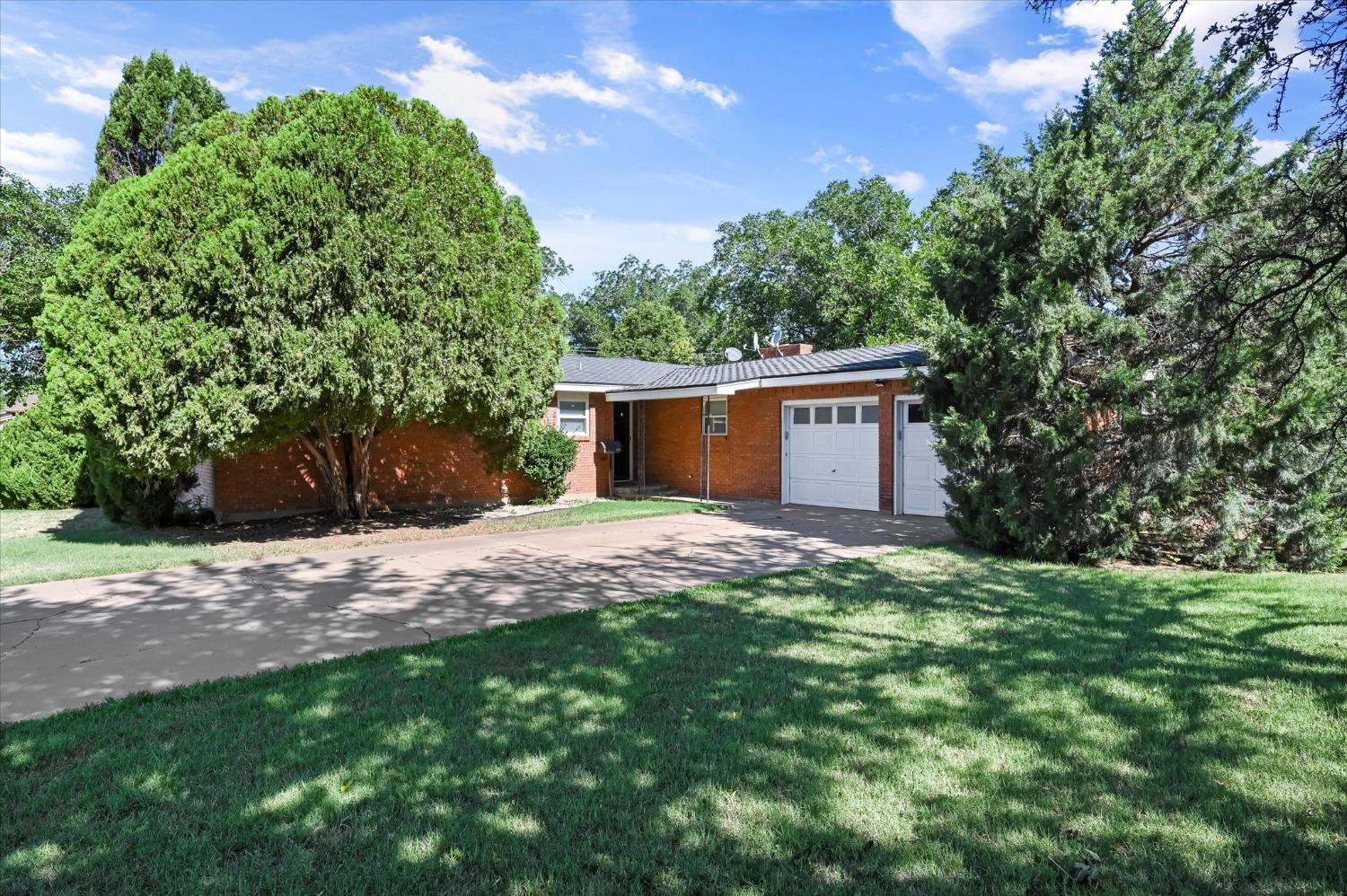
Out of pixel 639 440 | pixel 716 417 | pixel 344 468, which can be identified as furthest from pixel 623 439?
pixel 344 468

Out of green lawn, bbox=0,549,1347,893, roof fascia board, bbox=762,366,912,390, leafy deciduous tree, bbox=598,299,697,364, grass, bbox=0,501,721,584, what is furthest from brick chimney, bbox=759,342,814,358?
leafy deciduous tree, bbox=598,299,697,364

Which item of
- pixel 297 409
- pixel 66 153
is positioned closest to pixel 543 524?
pixel 297 409

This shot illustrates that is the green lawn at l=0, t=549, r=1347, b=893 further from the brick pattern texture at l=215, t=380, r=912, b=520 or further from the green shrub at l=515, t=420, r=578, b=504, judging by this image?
the green shrub at l=515, t=420, r=578, b=504

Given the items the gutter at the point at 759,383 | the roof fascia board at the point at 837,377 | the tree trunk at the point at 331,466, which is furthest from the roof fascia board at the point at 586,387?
the tree trunk at the point at 331,466

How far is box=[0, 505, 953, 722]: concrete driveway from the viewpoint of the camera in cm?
500

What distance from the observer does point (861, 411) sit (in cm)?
1415

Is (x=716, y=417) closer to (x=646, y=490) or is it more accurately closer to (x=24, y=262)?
(x=646, y=490)

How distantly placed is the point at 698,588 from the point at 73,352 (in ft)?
28.2

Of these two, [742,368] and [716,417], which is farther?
[742,368]

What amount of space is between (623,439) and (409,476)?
20.7 feet

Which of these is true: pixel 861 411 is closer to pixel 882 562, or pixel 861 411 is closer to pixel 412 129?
A: pixel 882 562

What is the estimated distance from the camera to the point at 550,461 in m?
15.8

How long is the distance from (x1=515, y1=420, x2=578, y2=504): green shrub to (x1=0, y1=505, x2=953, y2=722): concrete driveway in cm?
417

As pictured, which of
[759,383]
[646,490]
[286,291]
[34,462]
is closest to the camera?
[286,291]
